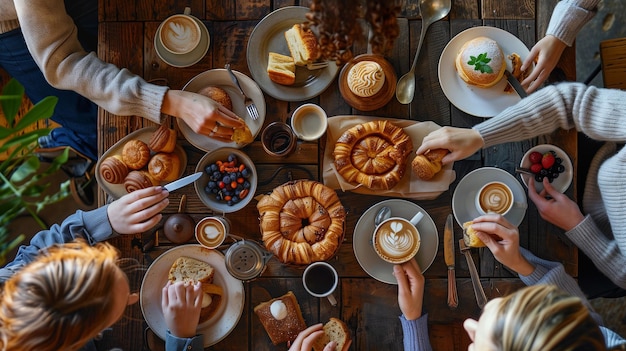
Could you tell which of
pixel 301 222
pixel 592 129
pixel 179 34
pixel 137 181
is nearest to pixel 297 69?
pixel 179 34

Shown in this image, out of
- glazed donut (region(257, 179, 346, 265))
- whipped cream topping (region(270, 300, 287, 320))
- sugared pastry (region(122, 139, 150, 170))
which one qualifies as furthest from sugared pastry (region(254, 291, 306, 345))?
sugared pastry (region(122, 139, 150, 170))

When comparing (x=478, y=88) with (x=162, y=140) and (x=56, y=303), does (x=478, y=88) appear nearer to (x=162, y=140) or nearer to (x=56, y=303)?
(x=162, y=140)

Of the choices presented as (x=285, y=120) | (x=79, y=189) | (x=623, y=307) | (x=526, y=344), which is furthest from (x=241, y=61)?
(x=623, y=307)

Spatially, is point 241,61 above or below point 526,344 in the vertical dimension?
above

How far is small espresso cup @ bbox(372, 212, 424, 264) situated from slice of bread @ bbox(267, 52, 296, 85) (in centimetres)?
58

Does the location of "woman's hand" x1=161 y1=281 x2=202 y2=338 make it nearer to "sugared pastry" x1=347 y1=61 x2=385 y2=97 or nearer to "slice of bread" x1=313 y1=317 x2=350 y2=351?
"slice of bread" x1=313 y1=317 x2=350 y2=351

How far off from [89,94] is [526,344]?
4.98 feet

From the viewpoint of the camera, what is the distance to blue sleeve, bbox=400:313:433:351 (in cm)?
170

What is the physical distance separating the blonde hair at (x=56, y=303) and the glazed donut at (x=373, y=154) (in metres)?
0.82

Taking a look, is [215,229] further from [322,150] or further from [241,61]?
[241,61]

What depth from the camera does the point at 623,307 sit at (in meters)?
2.53

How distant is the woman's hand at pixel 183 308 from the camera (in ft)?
5.57

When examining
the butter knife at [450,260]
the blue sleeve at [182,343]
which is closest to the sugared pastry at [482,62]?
the butter knife at [450,260]

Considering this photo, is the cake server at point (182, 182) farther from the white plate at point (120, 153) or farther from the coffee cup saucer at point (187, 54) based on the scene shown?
the coffee cup saucer at point (187, 54)
